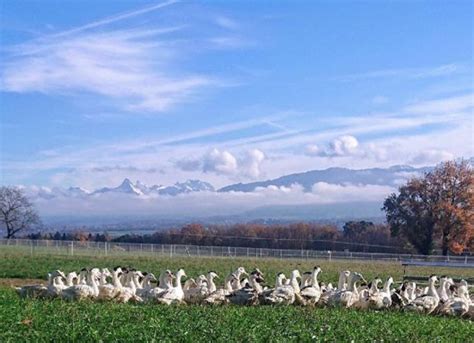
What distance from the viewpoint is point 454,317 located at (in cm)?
2323

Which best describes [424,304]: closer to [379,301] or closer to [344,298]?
[379,301]

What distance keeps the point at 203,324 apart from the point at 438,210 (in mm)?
68868

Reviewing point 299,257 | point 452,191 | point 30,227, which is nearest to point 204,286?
point 299,257

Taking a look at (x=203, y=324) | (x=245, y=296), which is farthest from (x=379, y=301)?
(x=203, y=324)

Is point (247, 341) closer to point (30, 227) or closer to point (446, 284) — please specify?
point (446, 284)

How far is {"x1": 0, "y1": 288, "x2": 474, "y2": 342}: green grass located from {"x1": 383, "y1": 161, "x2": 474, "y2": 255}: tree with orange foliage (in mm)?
62844

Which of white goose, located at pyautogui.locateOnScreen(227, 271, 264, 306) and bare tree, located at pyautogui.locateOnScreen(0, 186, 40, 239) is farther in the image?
bare tree, located at pyautogui.locateOnScreen(0, 186, 40, 239)

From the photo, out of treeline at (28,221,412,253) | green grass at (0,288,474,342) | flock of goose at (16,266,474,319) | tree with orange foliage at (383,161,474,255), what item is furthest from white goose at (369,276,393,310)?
treeline at (28,221,412,253)

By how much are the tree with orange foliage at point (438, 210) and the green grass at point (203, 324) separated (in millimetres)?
62844

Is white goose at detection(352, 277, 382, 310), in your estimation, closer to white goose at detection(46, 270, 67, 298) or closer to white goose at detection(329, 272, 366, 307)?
white goose at detection(329, 272, 366, 307)

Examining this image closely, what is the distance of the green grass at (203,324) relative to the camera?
48.4 ft

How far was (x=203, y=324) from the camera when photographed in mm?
16422

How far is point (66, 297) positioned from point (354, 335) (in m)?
9.34

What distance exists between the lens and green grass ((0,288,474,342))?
581 inches
